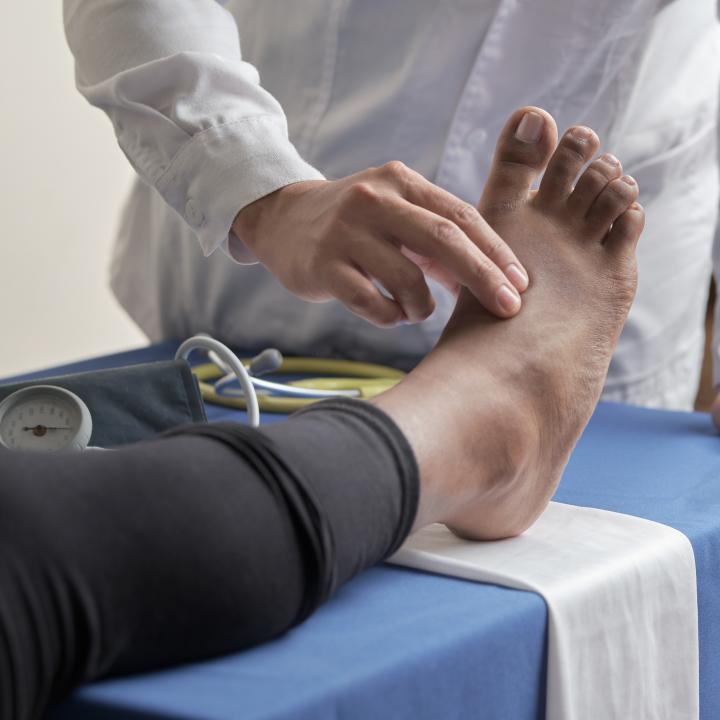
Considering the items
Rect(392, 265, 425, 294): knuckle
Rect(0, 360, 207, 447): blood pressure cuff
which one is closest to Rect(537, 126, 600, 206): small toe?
Rect(392, 265, 425, 294): knuckle

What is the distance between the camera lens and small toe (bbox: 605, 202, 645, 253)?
0.93 metres

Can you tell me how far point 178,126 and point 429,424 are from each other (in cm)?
44

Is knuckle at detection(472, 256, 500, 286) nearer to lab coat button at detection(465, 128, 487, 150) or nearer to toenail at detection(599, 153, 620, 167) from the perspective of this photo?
toenail at detection(599, 153, 620, 167)

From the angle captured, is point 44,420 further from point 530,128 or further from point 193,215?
point 530,128

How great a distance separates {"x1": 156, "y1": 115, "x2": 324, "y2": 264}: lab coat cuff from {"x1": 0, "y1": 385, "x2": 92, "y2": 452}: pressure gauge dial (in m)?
0.20

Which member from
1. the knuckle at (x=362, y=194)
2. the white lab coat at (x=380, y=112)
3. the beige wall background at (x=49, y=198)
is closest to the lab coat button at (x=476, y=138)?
the white lab coat at (x=380, y=112)

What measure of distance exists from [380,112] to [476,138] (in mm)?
112

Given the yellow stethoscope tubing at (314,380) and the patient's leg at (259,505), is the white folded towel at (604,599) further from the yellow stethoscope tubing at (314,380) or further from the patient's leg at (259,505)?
the yellow stethoscope tubing at (314,380)

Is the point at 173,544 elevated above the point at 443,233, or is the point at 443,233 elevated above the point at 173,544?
the point at 443,233

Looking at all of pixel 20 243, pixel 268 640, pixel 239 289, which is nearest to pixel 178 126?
pixel 239 289

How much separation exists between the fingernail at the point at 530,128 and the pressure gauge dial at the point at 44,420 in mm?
405

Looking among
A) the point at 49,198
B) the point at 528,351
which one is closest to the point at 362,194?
the point at 528,351

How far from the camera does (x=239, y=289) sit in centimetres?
142

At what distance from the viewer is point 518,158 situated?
924 millimetres
